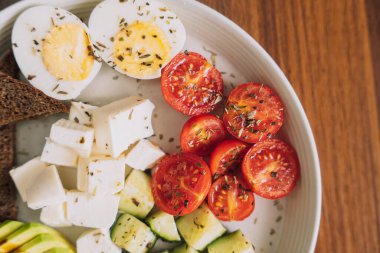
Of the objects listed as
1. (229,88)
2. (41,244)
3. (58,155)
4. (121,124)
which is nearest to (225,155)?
(229,88)

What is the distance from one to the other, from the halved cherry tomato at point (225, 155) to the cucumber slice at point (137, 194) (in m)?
0.26

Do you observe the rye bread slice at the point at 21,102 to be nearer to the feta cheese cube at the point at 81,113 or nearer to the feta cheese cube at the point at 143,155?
the feta cheese cube at the point at 81,113

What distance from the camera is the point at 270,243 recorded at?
76.0 inches

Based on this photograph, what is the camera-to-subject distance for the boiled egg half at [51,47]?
171 centimetres

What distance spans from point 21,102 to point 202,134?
66 cm

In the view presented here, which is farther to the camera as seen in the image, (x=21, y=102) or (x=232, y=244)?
(x=232, y=244)

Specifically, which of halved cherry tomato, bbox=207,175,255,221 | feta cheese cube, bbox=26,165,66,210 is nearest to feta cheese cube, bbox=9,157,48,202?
feta cheese cube, bbox=26,165,66,210

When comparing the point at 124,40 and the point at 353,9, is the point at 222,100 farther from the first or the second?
the point at 353,9

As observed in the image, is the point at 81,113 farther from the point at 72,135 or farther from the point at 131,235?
the point at 131,235

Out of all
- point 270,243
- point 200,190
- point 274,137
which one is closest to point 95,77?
point 200,190

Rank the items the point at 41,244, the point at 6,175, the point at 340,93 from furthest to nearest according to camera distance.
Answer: the point at 340,93, the point at 6,175, the point at 41,244

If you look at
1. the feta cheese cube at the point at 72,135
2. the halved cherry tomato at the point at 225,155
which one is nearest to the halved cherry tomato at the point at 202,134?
the halved cherry tomato at the point at 225,155

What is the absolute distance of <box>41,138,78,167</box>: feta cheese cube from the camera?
1.78 m

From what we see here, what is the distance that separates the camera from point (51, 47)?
1.71 metres
